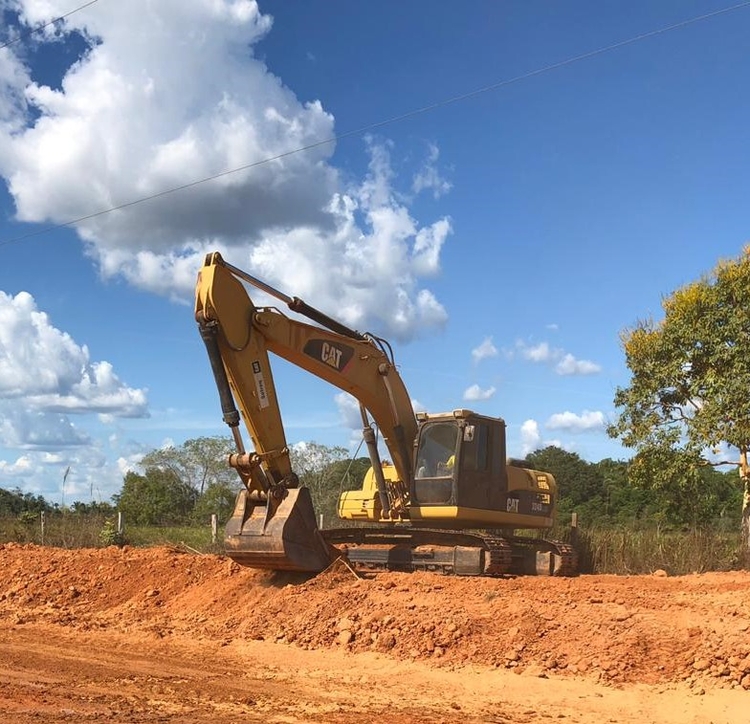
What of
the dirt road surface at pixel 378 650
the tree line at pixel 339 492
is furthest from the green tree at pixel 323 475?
the dirt road surface at pixel 378 650

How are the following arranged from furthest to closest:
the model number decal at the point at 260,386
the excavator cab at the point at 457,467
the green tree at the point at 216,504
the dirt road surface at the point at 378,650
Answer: the green tree at the point at 216,504 → the excavator cab at the point at 457,467 → the model number decal at the point at 260,386 → the dirt road surface at the point at 378,650

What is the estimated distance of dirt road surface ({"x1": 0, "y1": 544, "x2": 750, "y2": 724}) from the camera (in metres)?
7.43

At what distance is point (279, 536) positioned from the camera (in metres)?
11.7

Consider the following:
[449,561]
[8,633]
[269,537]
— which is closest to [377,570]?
[449,561]

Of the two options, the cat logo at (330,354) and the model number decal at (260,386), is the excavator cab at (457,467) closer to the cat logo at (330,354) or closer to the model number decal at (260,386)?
the cat logo at (330,354)

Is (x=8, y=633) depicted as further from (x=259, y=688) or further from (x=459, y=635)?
(x=459, y=635)

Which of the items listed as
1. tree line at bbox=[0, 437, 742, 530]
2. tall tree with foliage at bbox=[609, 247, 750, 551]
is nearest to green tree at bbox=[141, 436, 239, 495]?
tree line at bbox=[0, 437, 742, 530]

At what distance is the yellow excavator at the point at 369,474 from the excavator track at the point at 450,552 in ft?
0.06

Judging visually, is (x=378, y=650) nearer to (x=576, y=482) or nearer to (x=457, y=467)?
(x=457, y=467)

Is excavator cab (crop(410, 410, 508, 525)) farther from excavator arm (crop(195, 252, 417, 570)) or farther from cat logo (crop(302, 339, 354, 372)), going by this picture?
excavator arm (crop(195, 252, 417, 570))

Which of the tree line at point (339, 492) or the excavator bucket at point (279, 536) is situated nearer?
the excavator bucket at point (279, 536)

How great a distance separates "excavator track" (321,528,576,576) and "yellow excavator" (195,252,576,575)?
0.06 ft

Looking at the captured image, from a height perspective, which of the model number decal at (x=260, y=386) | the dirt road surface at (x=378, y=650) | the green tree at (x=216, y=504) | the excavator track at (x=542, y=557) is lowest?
the dirt road surface at (x=378, y=650)

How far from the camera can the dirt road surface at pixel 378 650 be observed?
743 centimetres
